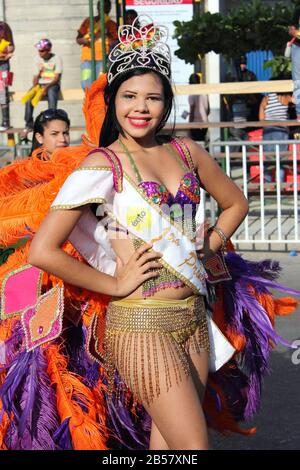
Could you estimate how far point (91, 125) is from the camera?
4.07 m

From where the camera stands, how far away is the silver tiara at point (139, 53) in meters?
3.32

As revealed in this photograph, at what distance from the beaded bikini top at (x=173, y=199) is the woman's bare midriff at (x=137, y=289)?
0.04 ft

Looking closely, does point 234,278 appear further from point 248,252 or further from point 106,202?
point 248,252

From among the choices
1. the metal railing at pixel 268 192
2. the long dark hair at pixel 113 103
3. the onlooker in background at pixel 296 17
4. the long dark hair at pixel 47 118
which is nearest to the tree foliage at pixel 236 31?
the onlooker in background at pixel 296 17

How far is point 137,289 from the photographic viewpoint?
3188mm

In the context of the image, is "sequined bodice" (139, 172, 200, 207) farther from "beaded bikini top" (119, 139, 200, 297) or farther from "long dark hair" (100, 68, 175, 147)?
"long dark hair" (100, 68, 175, 147)

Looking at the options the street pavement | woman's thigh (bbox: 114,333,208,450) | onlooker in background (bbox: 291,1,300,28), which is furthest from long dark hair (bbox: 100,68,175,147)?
A: onlooker in background (bbox: 291,1,300,28)

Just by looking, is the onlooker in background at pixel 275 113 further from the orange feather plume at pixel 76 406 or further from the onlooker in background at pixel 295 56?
the orange feather plume at pixel 76 406

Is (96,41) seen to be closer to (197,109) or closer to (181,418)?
(197,109)

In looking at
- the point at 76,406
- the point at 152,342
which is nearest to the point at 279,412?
the point at 76,406

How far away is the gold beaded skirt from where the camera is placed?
3111 mm

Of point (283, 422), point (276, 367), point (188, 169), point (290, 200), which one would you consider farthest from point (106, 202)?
point (290, 200)

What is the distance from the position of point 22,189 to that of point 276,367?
89.2 inches

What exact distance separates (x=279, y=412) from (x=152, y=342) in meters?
2.05
